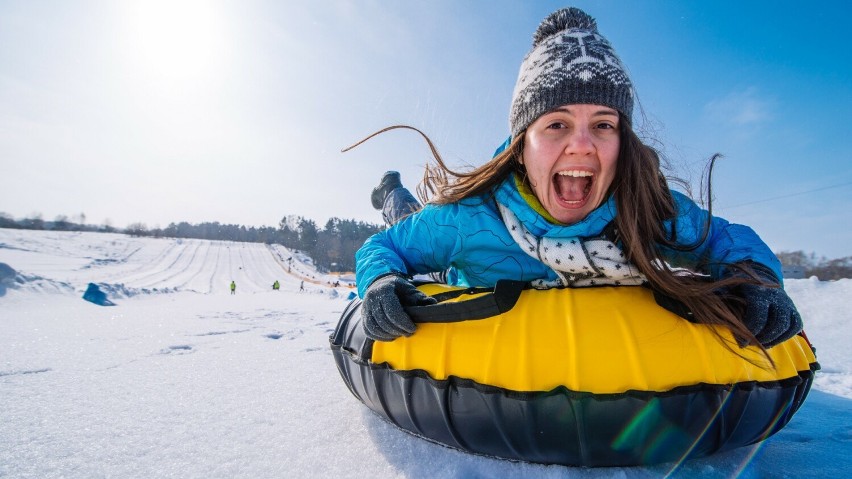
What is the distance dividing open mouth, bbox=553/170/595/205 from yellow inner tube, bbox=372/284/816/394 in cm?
50

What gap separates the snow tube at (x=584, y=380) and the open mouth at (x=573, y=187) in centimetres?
49

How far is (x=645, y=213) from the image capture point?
4.66ft

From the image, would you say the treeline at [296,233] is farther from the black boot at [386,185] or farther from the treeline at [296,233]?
the black boot at [386,185]

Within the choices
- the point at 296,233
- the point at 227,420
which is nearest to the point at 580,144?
the point at 227,420

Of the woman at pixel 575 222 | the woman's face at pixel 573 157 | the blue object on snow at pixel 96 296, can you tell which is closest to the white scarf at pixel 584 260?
the woman at pixel 575 222

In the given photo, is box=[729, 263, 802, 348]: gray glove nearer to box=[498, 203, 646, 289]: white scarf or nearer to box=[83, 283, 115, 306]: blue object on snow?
box=[498, 203, 646, 289]: white scarf

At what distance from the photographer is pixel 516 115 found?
166 cm

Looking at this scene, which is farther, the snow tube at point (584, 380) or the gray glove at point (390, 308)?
the gray glove at point (390, 308)

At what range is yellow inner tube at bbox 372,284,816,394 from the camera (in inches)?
36.4

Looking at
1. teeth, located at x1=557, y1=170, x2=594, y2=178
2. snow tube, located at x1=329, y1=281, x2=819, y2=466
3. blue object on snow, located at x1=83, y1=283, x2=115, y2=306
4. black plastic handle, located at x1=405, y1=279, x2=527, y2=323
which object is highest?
teeth, located at x1=557, y1=170, x2=594, y2=178

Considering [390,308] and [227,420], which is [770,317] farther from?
[227,420]

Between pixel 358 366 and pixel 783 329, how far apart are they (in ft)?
4.05

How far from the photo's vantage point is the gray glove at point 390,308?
111cm

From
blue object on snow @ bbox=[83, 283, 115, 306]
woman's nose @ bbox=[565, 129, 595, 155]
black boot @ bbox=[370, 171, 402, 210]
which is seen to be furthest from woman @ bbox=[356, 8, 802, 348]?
blue object on snow @ bbox=[83, 283, 115, 306]
